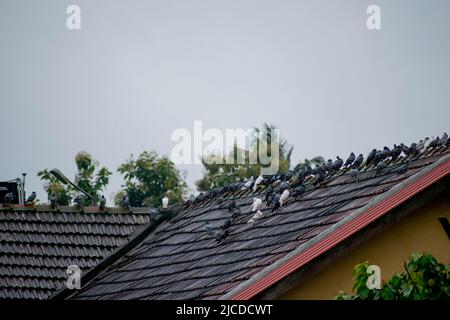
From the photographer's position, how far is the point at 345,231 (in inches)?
773

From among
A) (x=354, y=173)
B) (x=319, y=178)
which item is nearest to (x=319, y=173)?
(x=319, y=178)


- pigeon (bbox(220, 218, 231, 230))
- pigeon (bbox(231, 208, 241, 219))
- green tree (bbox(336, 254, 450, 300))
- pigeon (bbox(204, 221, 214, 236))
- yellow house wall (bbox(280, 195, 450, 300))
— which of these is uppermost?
pigeon (bbox(231, 208, 241, 219))

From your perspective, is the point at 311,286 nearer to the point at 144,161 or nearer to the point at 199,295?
the point at 199,295

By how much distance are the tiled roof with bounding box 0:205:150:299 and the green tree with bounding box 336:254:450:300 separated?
10.2 metres

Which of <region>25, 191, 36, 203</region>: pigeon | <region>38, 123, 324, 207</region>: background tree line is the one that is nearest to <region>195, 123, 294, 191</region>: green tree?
<region>38, 123, 324, 207</region>: background tree line

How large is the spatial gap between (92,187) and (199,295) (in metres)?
33.7

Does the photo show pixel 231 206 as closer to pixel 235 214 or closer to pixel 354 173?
pixel 235 214

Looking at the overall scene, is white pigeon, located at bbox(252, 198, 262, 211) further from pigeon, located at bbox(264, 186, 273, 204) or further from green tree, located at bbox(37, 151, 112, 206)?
green tree, located at bbox(37, 151, 112, 206)

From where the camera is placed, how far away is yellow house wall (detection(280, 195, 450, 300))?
19703 millimetres

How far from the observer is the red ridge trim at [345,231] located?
19.3 metres

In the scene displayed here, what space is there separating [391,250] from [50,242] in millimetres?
9665

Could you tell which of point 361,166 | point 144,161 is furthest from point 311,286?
point 144,161

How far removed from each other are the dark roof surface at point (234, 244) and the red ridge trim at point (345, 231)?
0.19m
